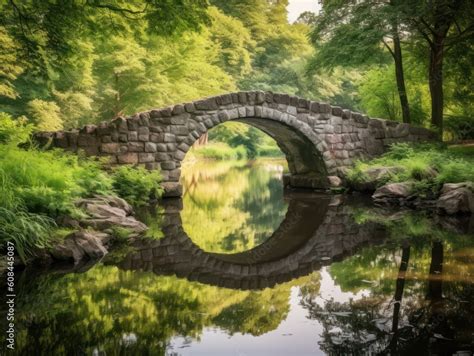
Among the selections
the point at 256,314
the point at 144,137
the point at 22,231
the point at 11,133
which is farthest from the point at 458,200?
the point at 11,133

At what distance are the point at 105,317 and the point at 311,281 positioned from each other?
203 centimetres

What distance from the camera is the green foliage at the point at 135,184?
10.2 m

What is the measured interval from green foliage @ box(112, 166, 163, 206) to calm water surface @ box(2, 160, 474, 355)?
8.80ft

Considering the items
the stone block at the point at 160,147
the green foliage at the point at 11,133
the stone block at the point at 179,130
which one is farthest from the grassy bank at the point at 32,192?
the stone block at the point at 179,130

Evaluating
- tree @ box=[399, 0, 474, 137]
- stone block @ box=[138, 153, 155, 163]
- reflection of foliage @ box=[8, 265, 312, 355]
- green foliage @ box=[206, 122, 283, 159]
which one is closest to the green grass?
tree @ box=[399, 0, 474, 137]

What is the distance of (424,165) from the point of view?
10641mm

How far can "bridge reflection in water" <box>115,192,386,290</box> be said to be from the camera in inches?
201

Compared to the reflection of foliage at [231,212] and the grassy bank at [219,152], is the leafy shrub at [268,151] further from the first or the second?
the reflection of foliage at [231,212]

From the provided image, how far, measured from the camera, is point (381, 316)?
368cm

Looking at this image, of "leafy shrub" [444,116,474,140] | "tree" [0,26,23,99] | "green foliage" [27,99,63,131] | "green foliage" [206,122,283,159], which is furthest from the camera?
"green foliage" [206,122,283,159]

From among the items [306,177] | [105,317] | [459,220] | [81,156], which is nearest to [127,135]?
[81,156]

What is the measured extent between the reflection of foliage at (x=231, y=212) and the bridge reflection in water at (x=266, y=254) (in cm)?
25

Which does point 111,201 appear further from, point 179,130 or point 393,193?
point 393,193

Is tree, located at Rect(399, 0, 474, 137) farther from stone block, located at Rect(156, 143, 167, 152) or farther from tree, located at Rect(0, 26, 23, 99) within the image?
tree, located at Rect(0, 26, 23, 99)
